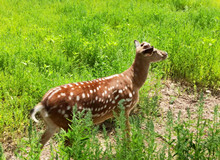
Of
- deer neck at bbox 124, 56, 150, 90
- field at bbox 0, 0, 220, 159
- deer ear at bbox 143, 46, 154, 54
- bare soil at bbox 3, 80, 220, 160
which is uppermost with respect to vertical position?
deer ear at bbox 143, 46, 154, 54

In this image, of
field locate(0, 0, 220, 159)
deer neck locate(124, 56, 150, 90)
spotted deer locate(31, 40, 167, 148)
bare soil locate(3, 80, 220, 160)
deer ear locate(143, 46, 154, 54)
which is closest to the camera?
field locate(0, 0, 220, 159)

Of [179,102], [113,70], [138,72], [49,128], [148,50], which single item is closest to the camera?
[49,128]

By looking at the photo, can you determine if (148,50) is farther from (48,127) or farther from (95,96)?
(48,127)

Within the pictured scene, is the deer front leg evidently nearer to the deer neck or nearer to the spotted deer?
the spotted deer

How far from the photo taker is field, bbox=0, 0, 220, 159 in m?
2.52

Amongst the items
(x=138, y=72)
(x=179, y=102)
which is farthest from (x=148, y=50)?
(x=179, y=102)

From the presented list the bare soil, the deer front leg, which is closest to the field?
the bare soil

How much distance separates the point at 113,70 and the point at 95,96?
4.53 ft

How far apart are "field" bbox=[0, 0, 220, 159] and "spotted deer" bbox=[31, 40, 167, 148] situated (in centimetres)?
22

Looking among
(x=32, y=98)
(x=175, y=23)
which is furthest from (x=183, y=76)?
(x=32, y=98)

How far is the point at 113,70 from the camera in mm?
4477

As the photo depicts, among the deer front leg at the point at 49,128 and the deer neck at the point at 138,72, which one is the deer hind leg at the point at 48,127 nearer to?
the deer front leg at the point at 49,128

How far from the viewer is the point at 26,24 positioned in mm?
7277

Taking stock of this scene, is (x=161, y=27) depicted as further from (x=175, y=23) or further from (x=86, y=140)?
(x=86, y=140)
